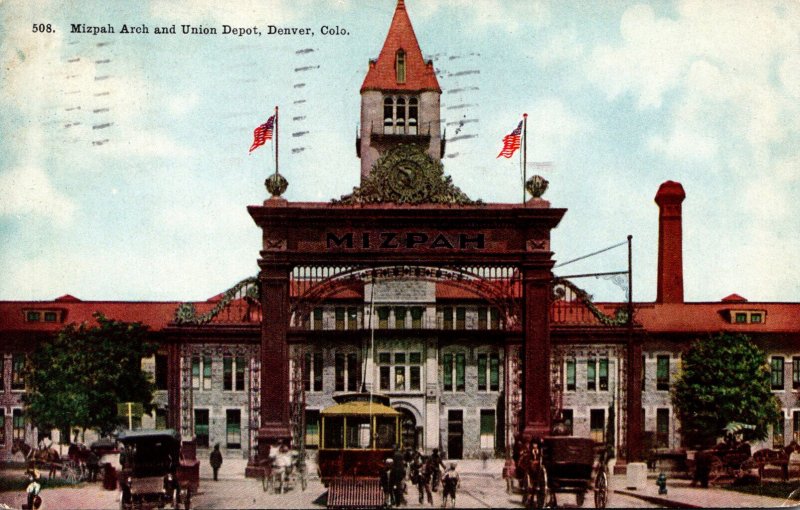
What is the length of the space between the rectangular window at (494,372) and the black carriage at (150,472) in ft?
45.8

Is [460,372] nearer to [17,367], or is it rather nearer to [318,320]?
[318,320]

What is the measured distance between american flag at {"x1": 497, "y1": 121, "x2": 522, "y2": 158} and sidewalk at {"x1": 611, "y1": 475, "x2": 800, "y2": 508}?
8.08 metres

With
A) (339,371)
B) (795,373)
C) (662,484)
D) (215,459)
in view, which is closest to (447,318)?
(339,371)

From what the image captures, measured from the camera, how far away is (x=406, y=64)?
27438mm

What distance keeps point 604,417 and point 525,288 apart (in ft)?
18.2

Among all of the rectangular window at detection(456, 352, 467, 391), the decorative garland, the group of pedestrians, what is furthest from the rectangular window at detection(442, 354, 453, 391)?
the group of pedestrians

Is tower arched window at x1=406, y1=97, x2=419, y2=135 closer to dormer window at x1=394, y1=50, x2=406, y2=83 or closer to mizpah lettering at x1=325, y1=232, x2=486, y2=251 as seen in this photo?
dormer window at x1=394, y1=50, x2=406, y2=83

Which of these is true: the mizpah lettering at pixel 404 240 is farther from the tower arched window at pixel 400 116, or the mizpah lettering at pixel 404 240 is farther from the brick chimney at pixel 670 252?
the brick chimney at pixel 670 252

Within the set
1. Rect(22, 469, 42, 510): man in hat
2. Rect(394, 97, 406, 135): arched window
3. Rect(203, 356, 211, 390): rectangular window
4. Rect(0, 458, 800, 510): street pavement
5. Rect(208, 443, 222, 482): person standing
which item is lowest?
Rect(0, 458, 800, 510): street pavement

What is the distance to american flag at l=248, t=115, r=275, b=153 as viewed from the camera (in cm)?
2486

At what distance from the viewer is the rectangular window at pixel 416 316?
3328 centimetres

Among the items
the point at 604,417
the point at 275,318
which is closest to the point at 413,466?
the point at 275,318

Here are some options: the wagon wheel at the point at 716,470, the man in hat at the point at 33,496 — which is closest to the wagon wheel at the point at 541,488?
the wagon wheel at the point at 716,470

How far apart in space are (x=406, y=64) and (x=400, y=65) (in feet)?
0.67
